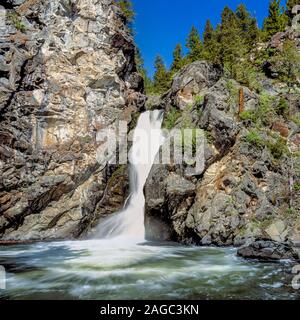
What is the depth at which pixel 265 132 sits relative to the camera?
21.0 meters

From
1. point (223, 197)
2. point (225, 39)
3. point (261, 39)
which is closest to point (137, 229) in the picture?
point (223, 197)

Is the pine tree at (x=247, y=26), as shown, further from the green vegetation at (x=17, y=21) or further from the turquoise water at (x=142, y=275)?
the turquoise water at (x=142, y=275)

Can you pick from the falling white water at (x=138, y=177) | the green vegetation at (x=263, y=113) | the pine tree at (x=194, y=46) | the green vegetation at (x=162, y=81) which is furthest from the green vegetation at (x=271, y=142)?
the green vegetation at (x=162, y=81)

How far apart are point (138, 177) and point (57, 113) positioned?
7.62 meters

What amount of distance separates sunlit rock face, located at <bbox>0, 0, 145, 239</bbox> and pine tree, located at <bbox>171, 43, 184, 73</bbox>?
1439 centimetres

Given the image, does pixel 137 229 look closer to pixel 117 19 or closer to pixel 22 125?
pixel 22 125

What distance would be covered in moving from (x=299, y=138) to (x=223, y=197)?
7949 mm

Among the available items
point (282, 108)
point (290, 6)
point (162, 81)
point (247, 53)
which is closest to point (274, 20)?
point (290, 6)

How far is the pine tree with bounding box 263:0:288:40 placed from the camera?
43.6 m

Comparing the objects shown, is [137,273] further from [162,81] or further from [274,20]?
[274,20]

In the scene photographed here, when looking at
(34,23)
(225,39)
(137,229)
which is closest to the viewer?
(137,229)

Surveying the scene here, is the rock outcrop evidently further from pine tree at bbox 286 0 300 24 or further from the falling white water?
pine tree at bbox 286 0 300 24

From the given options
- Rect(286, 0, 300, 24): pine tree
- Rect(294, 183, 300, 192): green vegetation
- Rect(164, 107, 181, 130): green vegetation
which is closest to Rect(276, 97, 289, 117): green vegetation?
Rect(294, 183, 300, 192): green vegetation

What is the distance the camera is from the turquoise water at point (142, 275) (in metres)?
8.91
